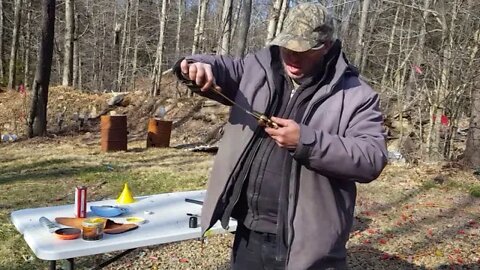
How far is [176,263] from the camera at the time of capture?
12.6 ft

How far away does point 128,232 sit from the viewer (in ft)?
7.75

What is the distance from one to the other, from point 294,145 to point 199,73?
0.46m

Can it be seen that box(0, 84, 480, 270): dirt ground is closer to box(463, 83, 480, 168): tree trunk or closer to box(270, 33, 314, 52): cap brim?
box(463, 83, 480, 168): tree trunk

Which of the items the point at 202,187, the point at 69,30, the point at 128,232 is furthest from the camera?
the point at 69,30

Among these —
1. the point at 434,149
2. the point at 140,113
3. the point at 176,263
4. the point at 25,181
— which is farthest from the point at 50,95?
the point at 176,263

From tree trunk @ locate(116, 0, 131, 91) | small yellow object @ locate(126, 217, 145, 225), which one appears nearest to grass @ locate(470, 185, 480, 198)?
small yellow object @ locate(126, 217, 145, 225)

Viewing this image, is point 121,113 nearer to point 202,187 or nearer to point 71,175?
point 71,175

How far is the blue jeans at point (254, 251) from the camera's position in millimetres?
1816

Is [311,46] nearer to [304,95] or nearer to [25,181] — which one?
[304,95]

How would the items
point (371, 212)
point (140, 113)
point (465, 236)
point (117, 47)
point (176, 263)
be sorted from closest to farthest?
point (176, 263) < point (465, 236) < point (371, 212) < point (140, 113) < point (117, 47)

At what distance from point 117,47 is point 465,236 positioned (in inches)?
964

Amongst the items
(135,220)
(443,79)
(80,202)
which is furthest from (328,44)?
(443,79)

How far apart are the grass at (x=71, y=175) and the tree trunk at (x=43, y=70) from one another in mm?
728

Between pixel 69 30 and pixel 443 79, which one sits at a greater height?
pixel 69 30
